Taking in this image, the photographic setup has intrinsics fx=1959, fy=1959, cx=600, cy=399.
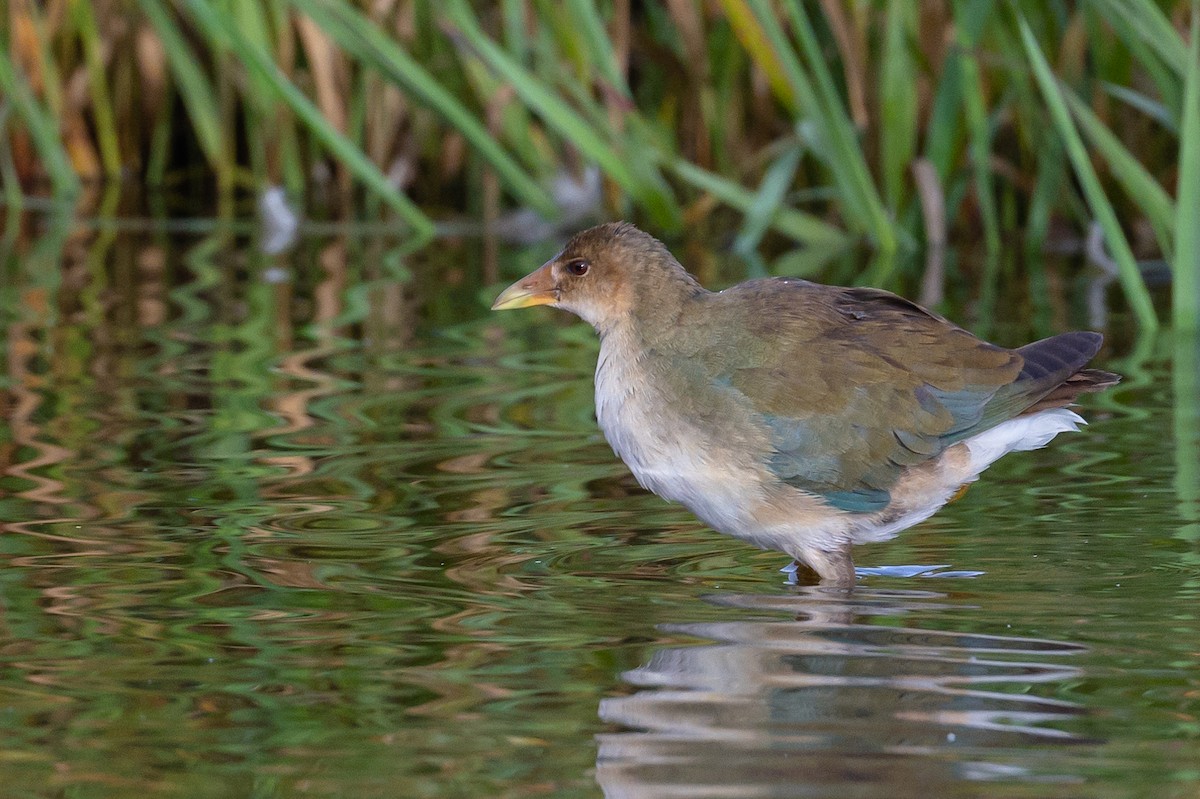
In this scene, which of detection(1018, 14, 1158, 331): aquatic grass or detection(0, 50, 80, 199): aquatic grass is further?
detection(0, 50, 80, 199): aquatic grass

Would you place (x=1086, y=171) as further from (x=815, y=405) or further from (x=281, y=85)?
(x=281, y=85)

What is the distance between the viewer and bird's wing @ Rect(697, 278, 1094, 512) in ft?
14.0

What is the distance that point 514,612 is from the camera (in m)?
3.87

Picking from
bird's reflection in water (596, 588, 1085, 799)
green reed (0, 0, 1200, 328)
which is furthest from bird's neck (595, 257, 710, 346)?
green reed (0, 0, 1200, 328)

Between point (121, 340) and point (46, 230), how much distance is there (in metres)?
3.93

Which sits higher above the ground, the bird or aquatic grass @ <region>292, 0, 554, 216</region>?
aquatic grass @ <region>292, 0, 554, 216</region>

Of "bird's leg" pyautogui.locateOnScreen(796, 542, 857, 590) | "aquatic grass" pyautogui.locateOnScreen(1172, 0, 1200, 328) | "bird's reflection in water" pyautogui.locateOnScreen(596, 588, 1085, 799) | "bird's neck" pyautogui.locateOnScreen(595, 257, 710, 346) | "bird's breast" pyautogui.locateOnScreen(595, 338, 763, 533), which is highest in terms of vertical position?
"aquatic grass" pyautogui.locateOnScreen(1172, 0, 1200, 328)

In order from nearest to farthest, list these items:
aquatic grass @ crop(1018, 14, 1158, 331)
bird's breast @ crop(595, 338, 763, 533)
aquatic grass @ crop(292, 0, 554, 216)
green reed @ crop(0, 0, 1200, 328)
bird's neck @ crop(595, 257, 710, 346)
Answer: bird's breast @ crop(595, 338, 763, 533), bird's neck @ crop(595, 257, 710, 346), aquatic grass @ crop(1018, 14, 1158, 331), green reed @ crop(0, 0, 1200, 328), aquatic grass @ crop(292, 0, 554, 216)

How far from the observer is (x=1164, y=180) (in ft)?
30.6

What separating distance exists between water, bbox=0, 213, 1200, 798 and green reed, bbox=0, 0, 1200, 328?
70.3 inches

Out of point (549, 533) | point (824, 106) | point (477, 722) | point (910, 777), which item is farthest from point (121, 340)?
point (910, 777)

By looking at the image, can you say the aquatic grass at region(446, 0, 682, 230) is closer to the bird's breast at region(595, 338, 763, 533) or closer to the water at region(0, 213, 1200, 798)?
the water at region(0, 213, 1200, 798)

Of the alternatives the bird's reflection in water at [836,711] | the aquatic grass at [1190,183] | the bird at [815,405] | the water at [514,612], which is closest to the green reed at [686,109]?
the aquatic grass at [1190,183]

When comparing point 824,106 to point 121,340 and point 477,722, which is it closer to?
point 121,340
